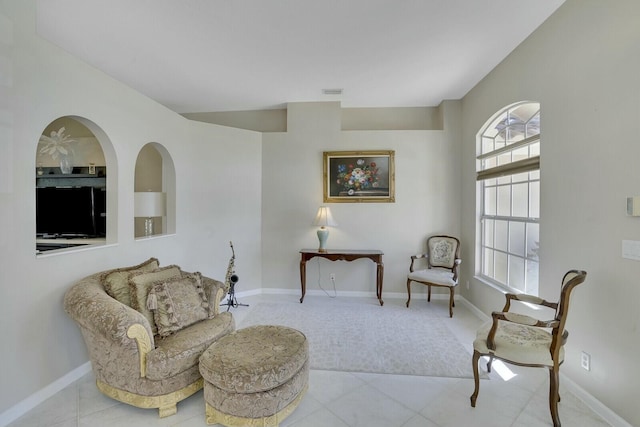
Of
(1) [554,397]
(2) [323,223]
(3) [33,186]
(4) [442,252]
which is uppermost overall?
(3) [33,186]

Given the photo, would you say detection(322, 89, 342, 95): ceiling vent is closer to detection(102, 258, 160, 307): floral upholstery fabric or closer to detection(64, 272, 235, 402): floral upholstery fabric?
detection(102, 258, 160, 307): floral upholstery fabric

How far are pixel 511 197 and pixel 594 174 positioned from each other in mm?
1086

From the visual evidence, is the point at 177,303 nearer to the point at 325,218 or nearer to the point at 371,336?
the point at 371,336

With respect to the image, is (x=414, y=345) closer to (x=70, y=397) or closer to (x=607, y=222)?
(x=607, y=222)

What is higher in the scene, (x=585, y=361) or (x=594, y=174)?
(x=594, y=174)

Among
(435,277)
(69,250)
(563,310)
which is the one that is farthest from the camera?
(435,277)

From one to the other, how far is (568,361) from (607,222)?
43.9 inches

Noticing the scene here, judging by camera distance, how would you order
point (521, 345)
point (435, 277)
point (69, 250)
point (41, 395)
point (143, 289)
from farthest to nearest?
point (435, 277)
point (69, 250)
point (143, 289)
point (41, 395)
point (521, 345)

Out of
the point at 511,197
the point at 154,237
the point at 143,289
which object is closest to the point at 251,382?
the point at 143,289

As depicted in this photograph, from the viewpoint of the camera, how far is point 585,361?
1909mm

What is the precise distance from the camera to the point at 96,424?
1.64 meters

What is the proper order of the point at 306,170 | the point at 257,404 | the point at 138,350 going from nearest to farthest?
the point at 257,404 < the point at 138,350 < the point at 306,170

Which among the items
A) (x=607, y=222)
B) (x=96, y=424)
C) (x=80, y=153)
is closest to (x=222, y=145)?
(x=80, y=153)

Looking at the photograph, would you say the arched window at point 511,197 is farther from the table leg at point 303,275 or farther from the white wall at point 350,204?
the table leg at point 303,275
